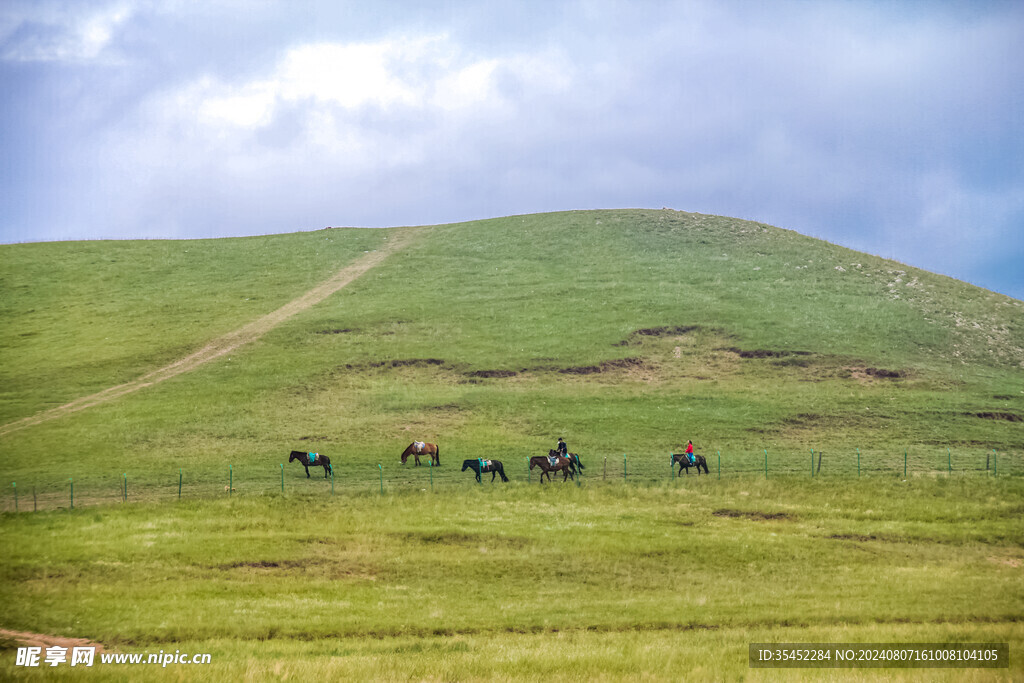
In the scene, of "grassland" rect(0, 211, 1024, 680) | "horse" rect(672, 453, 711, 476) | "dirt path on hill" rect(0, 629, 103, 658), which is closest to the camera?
"dirt path on hill" rect(0, 629, 103, 658)

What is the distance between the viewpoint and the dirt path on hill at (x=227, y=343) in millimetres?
68081

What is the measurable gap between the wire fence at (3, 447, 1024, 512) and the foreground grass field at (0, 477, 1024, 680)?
2217mm

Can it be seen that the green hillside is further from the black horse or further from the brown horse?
the brown horse

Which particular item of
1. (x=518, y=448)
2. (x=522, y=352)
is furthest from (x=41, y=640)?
(x=522, y=352)

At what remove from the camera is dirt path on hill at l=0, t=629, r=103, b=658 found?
2525 cm

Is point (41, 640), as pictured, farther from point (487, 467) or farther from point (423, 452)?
point (423, 452)

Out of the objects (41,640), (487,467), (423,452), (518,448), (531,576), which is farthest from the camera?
(518,448)

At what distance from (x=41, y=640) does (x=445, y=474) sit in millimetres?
28002

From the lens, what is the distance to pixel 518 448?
5862 cm

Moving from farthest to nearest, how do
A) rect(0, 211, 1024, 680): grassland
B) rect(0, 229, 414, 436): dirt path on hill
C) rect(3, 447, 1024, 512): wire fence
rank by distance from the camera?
rect(0, 229, 414, 436): dirt path on hill < rect(3, 447, 1024, 512): wire fence < rect(0, 211, 1024, 680): grassland

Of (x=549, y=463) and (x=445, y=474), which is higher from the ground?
(x=549, y=463)

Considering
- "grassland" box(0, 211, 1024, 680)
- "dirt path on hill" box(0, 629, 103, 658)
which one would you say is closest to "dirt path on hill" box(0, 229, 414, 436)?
"grassland" box(0, 211, 1024, 680)

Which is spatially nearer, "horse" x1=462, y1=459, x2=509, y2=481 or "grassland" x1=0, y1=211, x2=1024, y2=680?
"grassland" x1=0, y1=211, x2=1024, y2=680

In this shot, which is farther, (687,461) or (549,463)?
(687,461)
